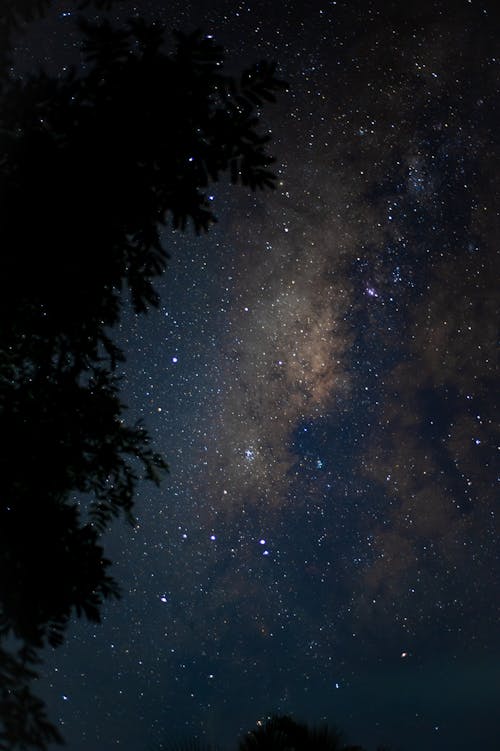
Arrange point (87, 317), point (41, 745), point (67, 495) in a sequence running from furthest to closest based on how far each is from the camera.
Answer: point (67, 495) < point (87, 317) < point (41, 745)

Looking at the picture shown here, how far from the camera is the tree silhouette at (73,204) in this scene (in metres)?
2.40

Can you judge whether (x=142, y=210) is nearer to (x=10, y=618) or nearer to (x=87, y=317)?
(x=87, y=317)

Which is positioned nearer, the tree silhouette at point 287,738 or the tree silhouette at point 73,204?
the tree silhouette at point 73,204

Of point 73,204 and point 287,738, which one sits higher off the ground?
point 73,204

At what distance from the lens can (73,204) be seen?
2.41m

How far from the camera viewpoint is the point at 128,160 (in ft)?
8.03

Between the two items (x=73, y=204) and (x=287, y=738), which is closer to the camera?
(x=73, y=204)

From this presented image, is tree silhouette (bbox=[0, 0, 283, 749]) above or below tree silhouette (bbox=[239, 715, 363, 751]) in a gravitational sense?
above

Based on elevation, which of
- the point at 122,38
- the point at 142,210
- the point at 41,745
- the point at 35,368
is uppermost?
the point at 122,38

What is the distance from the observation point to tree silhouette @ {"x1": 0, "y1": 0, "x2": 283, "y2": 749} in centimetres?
240

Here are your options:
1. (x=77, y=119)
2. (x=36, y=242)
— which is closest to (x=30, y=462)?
(x=36, y=242)

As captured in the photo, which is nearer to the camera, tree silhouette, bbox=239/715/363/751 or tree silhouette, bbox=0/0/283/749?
tree silhouette, bbox=0/0/283/749

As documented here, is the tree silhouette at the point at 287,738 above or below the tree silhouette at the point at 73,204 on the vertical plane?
below

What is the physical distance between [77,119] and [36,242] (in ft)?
1.96
